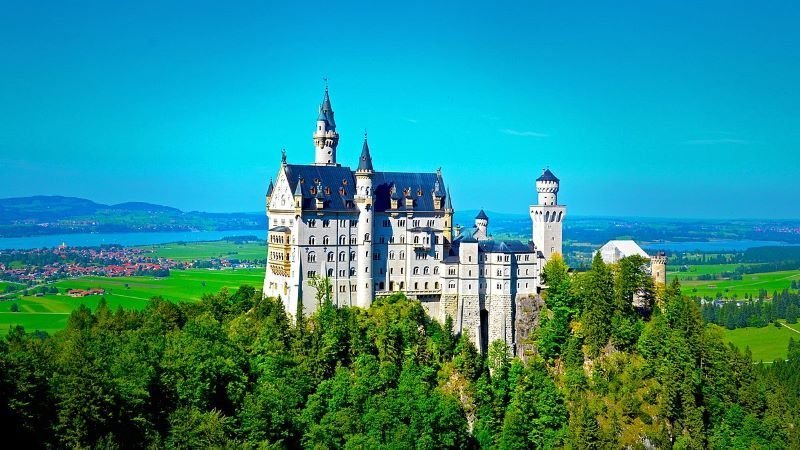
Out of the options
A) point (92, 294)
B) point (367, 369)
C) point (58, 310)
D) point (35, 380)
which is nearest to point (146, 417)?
point (35, 380)

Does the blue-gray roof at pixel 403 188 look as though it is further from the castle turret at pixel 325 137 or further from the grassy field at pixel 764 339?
the grassy field at pixel 764 339

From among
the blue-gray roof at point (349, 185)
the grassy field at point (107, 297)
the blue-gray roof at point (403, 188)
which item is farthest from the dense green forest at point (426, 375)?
the grassy field at point (107, 297)

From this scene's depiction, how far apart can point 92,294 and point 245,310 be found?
9264 centimetres

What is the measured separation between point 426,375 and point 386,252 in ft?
43.9

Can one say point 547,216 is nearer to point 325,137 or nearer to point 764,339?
point 325,137

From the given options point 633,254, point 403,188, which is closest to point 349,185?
point 403,188

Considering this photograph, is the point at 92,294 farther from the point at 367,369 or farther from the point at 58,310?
the point at 367,369

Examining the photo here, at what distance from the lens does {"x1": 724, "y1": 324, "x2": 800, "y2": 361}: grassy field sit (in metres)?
132

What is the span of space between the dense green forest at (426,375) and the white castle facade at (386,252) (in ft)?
6.35

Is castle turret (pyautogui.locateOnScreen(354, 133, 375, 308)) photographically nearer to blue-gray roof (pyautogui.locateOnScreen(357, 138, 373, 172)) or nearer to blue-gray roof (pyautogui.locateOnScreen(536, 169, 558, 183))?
blue-gray roof (pyautogui.locateOnScreen(357, 138, 373, 172))

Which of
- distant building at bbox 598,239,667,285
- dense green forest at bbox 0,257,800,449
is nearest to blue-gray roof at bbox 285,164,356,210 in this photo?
dense green forest at bbox 0,257,800,449

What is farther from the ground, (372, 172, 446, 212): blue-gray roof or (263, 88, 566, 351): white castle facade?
(372, 172, 446, 212): blue-gray roof

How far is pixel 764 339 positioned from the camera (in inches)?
5699

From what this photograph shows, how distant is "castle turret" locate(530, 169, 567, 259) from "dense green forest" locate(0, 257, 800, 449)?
4729mm
